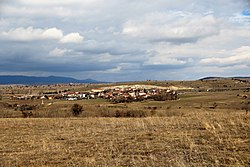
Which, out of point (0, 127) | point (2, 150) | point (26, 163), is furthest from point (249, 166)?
point (0, 127)

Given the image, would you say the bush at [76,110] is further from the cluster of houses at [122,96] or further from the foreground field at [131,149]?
the cluster of houses at [122,96]

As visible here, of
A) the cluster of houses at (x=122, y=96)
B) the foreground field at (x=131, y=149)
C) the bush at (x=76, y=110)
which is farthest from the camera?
the cluster of houses at (x=122, y=96)

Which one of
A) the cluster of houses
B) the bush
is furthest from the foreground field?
the cluster of houses

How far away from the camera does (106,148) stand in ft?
39.3

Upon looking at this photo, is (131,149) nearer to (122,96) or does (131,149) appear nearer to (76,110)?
(76,110)

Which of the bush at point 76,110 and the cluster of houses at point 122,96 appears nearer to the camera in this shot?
the bush at point 76,110

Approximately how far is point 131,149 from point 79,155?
178cm

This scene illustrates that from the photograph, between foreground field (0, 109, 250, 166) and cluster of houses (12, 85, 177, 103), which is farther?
cluster of houses (12, 85, 177, 103)

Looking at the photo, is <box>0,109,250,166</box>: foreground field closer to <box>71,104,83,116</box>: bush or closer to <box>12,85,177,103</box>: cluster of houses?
<box>71,104,83,116</box>: bush

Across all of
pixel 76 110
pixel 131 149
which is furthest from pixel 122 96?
pixel 131 149

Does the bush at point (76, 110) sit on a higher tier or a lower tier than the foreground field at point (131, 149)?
lower

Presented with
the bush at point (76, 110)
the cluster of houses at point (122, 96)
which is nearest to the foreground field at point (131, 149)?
the bush at point (76, 110)

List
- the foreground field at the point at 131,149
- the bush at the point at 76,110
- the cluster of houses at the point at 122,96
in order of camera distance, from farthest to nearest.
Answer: the cluster of houses at the point at 122,96
the bush at the point at 76,110
the foreground field at the point at 131,149

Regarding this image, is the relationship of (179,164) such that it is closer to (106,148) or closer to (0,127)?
(106,148)
